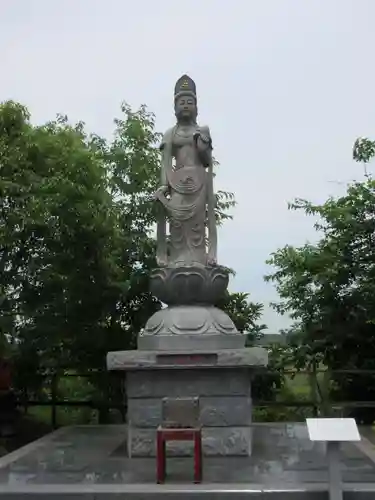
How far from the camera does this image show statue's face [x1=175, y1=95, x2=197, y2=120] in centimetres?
805

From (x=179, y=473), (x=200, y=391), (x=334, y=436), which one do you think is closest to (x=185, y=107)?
(x=200, y=391)

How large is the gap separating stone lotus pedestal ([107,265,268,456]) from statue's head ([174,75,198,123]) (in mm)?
2337

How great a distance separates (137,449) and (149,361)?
896 mm

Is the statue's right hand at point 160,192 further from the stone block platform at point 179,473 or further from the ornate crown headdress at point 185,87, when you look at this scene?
the stone block platform at point 179,473

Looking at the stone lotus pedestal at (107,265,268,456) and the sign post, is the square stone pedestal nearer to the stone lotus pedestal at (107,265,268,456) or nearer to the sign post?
the stone lotus pedestal at (107,265,268,456)

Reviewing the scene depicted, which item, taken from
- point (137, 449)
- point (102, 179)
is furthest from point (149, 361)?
point (102, 179)

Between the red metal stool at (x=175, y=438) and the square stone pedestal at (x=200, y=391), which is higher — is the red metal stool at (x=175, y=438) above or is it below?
below

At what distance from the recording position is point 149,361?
278 inches

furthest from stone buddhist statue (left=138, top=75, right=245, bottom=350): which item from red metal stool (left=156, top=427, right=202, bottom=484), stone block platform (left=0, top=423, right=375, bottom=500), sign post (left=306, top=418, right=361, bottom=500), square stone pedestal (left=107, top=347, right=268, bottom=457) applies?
sign post (left=306, top=418, right=361, bottom=500)

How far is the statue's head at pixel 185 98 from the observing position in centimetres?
805

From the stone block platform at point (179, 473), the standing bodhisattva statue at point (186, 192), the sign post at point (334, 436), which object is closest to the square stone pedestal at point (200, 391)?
the stone block platform at point (179, 473)

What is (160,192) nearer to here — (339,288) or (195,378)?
(195,378)

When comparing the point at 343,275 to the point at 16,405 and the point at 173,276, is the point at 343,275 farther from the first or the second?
the point at 16,405

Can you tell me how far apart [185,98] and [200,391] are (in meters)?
3.28
